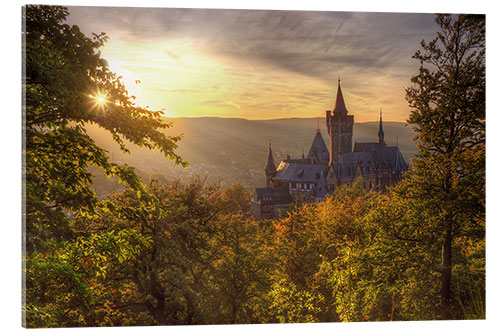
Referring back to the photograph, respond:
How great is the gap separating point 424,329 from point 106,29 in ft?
22.5

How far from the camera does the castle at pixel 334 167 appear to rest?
20.3 ft

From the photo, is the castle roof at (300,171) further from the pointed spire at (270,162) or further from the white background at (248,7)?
the white background at (248,7)

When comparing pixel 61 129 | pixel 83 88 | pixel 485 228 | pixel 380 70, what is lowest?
pixel 485 228

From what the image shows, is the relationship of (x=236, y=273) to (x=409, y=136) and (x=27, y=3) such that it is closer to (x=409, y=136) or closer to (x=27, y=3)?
(x=409, y=136)

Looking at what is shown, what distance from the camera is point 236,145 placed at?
6.81 metres

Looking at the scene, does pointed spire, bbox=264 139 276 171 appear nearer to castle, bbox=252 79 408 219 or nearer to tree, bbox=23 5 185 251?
castle, bbox=252 79 408 219

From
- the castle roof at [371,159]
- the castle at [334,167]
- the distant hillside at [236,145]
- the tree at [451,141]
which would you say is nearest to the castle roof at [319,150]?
the castle at [334,167]

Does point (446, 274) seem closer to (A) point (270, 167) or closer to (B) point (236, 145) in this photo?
(A) point (270, 167)

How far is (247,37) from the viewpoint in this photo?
5.88m

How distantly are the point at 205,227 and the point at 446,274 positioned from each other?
4530 millimetres

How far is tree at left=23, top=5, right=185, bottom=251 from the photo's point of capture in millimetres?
3781

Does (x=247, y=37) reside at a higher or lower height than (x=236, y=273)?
higher

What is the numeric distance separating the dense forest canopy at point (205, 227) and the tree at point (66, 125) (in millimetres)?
17

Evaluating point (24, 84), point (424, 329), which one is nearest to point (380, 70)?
point (424, 329)
